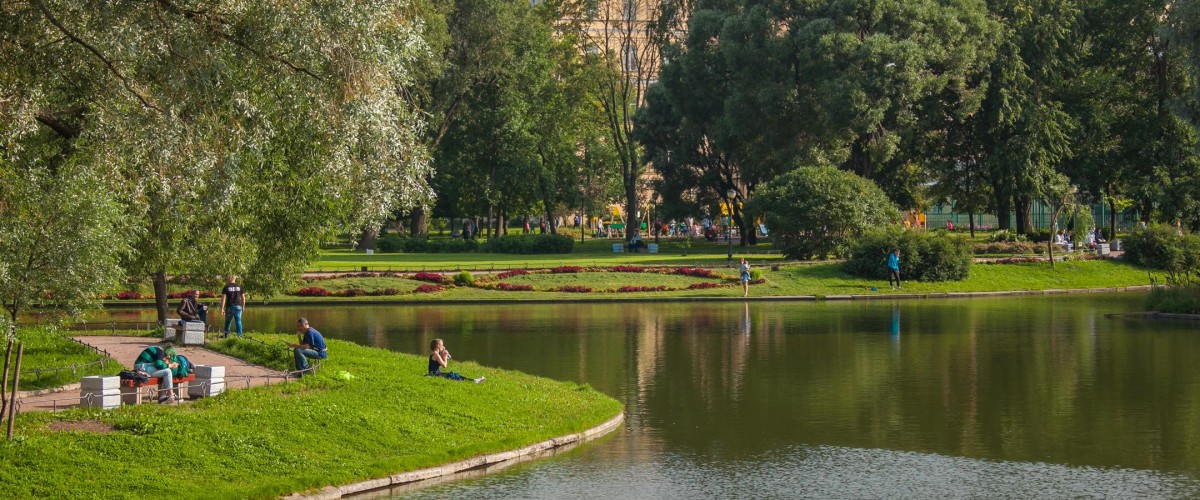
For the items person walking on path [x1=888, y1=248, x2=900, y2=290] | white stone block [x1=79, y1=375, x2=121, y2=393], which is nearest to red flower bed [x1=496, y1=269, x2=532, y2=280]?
person walking on path [x1=888, y1=248, x2=900, y2=290]

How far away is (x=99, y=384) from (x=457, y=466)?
5197 mm

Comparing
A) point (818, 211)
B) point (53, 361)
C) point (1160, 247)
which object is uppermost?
point (818, 211)

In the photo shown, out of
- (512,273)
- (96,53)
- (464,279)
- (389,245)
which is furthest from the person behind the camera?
(389,245)

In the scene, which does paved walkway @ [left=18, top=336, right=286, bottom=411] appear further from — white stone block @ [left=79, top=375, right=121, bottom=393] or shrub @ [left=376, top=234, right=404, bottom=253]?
shrub @ [left=376, top=234, right=404, bottom=253]

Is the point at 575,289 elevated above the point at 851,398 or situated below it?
above

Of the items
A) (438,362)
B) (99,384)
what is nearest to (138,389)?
(99,384)

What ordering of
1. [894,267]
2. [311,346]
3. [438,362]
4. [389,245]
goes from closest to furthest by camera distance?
[438,362] → [311,346] → [894,267] → [389,245]

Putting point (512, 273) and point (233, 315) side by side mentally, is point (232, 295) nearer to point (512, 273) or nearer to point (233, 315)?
point (233, 315)

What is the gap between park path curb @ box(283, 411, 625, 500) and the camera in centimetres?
1452

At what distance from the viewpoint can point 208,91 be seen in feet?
53.2

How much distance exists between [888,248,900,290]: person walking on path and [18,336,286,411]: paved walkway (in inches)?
1143

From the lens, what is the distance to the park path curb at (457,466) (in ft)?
47.6

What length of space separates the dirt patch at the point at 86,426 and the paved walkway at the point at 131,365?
5.56ft

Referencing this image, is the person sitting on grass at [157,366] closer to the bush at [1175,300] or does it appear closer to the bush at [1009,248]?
the bush at [1175,300]
